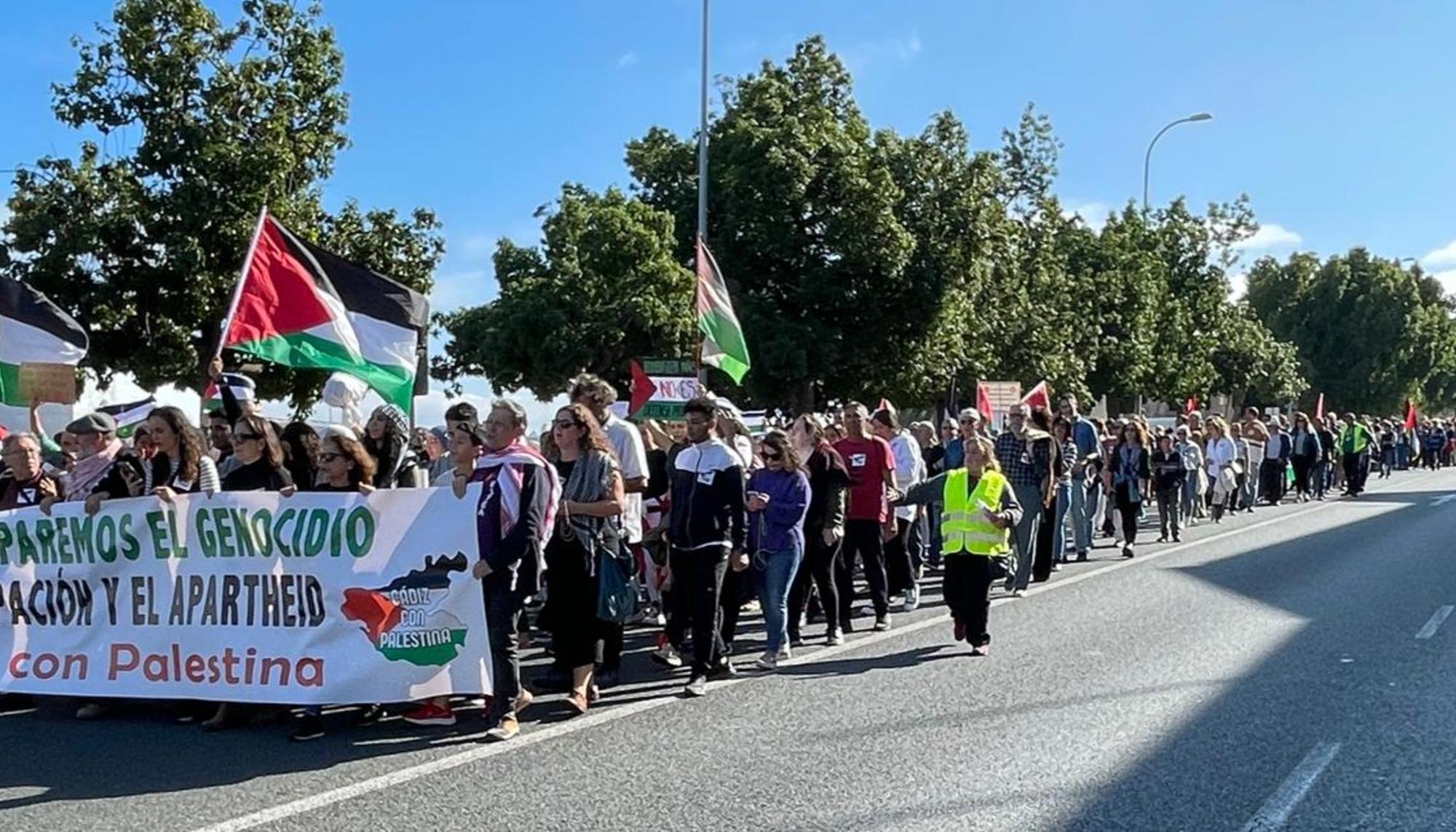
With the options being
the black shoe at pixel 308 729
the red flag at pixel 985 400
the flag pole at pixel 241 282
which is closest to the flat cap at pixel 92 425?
the flag pole at pixel 241 282

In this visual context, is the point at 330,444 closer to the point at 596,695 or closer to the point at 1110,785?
the point at 596,695

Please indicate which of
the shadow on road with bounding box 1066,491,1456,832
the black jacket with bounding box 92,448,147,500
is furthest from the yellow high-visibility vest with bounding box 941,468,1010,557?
the black jacket with bounding box 92,448,147,500

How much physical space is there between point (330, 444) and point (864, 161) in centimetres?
2312

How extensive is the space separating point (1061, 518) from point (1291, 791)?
949 centimetres

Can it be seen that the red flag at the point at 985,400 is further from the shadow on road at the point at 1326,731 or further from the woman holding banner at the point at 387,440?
the woman holding banner at the point at 387,440

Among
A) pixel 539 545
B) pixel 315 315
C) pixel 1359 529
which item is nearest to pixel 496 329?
pixel 1359 529

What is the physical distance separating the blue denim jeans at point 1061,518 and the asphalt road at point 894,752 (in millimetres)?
4178

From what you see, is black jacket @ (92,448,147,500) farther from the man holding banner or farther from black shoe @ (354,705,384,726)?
the man holding banner

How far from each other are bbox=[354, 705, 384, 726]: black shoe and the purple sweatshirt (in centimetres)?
273

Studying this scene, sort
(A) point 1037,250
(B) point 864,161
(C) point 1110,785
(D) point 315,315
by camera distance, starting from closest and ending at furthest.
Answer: (C) point 1110,785 < (D) point 315,315 < (B) point 864,161 < (A) point 1037,250

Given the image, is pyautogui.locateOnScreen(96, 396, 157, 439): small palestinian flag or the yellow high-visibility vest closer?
the yellow high-visibility vest

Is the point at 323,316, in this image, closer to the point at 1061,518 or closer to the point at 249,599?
the point at 249,599

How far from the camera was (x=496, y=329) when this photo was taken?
2967cm

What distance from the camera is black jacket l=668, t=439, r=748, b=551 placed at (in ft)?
27.8
